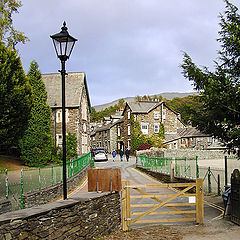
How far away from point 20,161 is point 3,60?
51.2 feet

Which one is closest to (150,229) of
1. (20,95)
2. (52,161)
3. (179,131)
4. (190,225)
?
(190,225)

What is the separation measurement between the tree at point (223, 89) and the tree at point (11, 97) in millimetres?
10198

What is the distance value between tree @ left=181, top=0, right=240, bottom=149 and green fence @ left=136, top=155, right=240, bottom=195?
354 cm

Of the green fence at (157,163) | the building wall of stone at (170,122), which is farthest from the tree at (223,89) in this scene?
the building wall of stone at (170,122)

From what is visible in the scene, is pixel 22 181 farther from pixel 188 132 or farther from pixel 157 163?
pixel 188 132

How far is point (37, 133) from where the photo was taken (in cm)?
2881

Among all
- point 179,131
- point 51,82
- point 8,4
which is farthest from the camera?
point 179,131

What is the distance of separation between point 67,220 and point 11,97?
12065mm

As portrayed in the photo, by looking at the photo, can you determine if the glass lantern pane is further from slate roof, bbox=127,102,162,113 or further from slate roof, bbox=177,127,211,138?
slate roof, bbox=177,127,211,138

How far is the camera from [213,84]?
378 inches

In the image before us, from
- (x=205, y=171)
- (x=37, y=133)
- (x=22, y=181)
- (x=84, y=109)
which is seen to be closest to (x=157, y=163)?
(x=205, y=171)

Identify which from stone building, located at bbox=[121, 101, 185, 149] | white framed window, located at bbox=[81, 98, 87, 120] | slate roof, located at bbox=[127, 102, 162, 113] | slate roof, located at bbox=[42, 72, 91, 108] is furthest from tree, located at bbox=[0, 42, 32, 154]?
slate roof, located at bbox=[127, 102, 162, 113]

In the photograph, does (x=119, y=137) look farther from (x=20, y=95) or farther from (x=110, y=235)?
(x=110, y=235)

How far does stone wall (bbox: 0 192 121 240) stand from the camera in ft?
16.2
